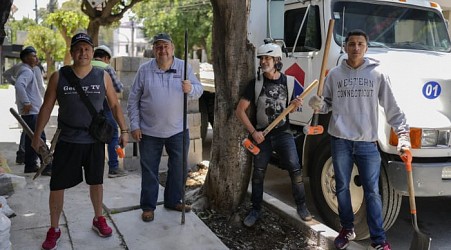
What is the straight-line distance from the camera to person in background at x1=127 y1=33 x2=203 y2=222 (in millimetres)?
3730

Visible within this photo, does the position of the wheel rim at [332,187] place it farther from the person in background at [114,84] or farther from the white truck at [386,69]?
the person in background at [114,84]

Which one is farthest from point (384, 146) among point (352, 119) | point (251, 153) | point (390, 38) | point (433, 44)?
point (433, 44)

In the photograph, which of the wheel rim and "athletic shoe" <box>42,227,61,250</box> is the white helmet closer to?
the wheel rim

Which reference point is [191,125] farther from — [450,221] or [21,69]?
[450,221]

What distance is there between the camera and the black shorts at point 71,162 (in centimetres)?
329

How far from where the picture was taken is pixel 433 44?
5.05m

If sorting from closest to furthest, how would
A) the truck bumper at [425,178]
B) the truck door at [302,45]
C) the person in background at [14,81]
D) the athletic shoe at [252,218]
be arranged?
the truck bumper at [425,178], the athletic shoe at [252,218], the truck door at [302,45], the person in background at [14,81]

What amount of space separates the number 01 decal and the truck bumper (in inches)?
24.5

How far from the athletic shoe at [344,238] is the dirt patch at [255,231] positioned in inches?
11.2

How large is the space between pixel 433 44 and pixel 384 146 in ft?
6.59

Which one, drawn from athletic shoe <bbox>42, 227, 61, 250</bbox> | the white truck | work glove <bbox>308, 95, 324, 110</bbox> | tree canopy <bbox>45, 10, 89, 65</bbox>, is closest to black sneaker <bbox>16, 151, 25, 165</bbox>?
athletic shoe <bbox>42, 227, 61, 250</bbox>

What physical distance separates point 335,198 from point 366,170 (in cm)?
91

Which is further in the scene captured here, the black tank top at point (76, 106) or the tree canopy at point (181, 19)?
the tree canopy at point (181, 19)

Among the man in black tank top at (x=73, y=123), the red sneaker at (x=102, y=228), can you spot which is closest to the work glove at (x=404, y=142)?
the man in black tank top at (x=73, y=123)
